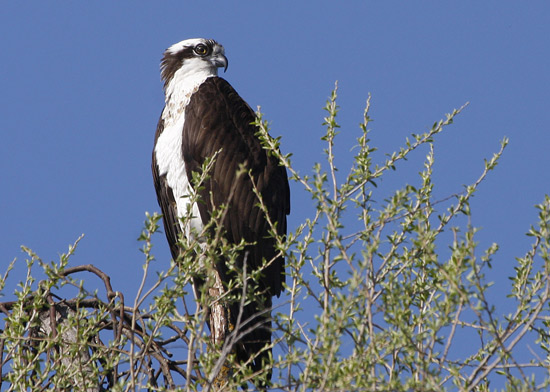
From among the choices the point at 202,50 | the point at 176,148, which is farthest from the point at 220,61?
the point at 176,148

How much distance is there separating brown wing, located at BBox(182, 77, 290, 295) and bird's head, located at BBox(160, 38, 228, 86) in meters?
0.66

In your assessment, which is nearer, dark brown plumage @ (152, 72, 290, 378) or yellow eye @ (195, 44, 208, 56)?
dark brown plumage @ (152, 72, 290, 378)

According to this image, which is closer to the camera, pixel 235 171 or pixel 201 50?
pixel 235 171

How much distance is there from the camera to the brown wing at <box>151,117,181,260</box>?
21.5 ft

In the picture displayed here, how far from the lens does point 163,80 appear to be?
7.25 meters

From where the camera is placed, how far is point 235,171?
20.3 feet

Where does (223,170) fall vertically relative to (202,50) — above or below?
below

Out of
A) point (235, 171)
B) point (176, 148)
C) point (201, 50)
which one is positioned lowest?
point (235, 171)

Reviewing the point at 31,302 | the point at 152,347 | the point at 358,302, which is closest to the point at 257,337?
the point at 152,347

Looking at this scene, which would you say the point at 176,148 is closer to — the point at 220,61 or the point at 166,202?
the point at 166,202

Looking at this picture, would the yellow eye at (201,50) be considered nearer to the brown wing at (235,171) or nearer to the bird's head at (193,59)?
the bird's head at (193,59)

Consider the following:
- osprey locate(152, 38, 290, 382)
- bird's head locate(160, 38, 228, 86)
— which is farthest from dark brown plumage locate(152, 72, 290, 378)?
bird's head locate(160, 38, 228, 86)

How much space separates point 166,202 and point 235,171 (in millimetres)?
740

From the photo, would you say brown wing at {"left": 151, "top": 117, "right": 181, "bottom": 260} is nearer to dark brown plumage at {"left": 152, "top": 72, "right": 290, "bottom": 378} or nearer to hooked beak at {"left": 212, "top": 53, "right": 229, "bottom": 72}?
dark brown plumage at {"left": 152, "top": 72, "right": 290, "bottom": 378}
